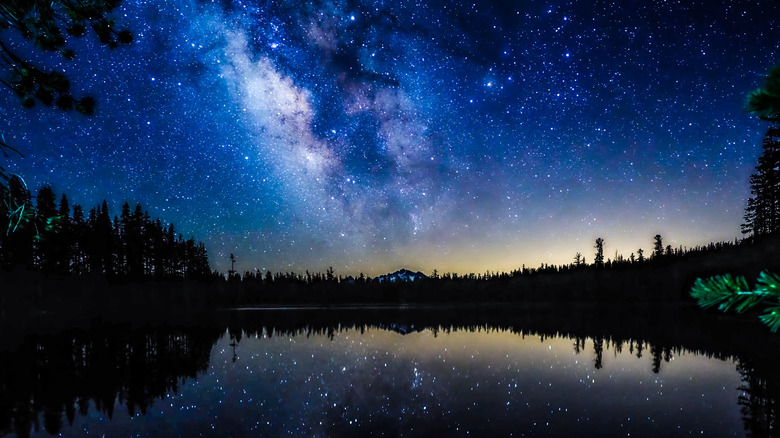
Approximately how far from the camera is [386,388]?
18094mm

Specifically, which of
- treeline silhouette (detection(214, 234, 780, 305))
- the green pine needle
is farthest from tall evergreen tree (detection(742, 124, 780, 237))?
the green pine needle

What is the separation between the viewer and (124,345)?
29594 mm

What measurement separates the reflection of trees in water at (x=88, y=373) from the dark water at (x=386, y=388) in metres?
0.08

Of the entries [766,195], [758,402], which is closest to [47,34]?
[758,402]

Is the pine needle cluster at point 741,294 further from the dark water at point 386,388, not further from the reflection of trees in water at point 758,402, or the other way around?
the reflection of trees in water at point 758,402

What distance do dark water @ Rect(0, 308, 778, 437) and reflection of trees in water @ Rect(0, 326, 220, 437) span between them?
0.08 m

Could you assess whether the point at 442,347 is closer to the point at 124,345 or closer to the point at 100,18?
the point at 124,345

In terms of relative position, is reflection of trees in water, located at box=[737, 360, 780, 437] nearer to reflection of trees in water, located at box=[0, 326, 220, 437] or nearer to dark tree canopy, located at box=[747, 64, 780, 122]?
dark tree canopy, located at box=[747, 64, 780, 122]

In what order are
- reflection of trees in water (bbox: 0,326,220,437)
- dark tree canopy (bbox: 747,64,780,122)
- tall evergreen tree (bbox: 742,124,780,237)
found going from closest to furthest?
1. dark tree canopy (bbox: 747,64,780,122)
2. reflection of trees in water (bbox: 0,326,220,437)
3. tall evergreen tree (bbox: 742,124,780,237)

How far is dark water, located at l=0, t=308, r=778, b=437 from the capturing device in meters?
13.2

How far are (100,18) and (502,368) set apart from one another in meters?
21.5

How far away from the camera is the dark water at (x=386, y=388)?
1316 centimetres

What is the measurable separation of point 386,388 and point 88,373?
567 inches

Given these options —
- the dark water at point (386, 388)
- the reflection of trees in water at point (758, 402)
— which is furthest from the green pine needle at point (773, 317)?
the reflection of trees in water at point (758, 402)
